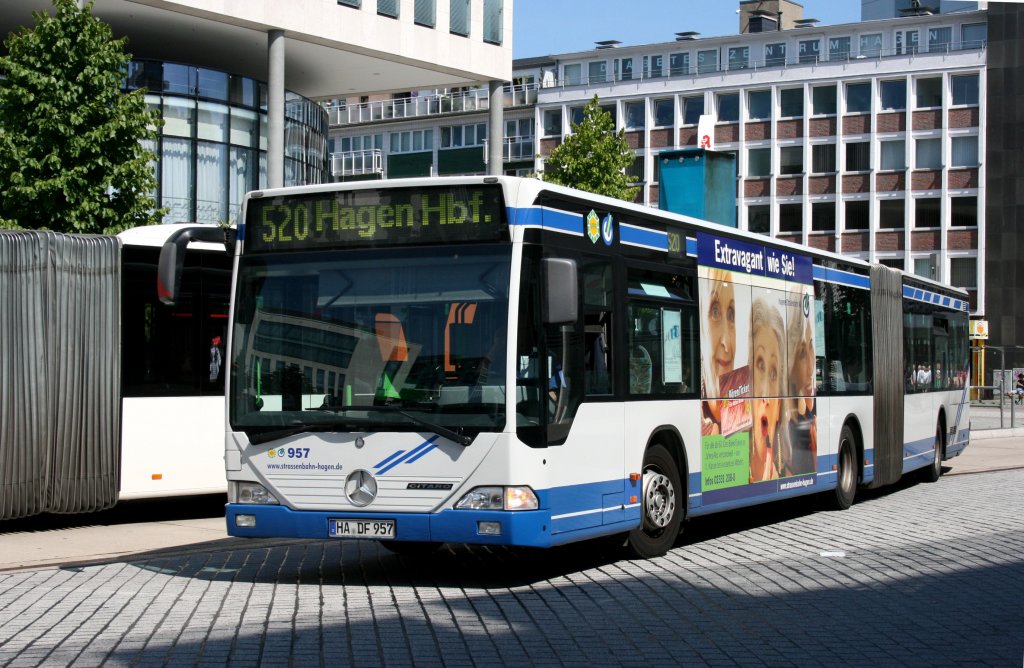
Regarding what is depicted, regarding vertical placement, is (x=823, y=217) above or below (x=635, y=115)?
below

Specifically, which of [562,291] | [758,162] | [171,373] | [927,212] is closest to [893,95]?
[927,212]

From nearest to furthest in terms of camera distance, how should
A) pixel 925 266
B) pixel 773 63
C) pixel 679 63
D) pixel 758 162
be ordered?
pixel 925 266 → pixel 758 162 → pixel 773 63 → pixel 679 63

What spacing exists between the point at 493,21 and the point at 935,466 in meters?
23.6

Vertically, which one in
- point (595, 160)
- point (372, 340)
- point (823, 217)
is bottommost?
point (372, 340)

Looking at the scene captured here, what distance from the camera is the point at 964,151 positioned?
75312mm

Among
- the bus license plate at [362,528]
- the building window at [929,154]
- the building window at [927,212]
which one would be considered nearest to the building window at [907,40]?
the building window at [929,154]

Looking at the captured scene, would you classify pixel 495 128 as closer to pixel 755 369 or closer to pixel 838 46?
pixel 755 369

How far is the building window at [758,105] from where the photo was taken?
7988 centimetres

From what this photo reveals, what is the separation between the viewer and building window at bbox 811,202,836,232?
7812 cm

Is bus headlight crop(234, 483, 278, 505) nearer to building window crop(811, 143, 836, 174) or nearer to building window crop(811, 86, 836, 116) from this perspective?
building window crop(811, 143, 836, 174)

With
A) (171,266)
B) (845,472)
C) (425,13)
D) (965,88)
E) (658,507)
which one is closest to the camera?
(171,266)

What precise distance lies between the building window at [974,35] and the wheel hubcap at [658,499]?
68.9m

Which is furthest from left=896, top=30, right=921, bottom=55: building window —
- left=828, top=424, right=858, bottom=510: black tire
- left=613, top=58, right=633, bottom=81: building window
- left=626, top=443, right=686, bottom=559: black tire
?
left=626, top=443, right=686, bottom=559: black tire

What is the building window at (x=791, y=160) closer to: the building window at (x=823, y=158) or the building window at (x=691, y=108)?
the building window at (x=823, y=158)
